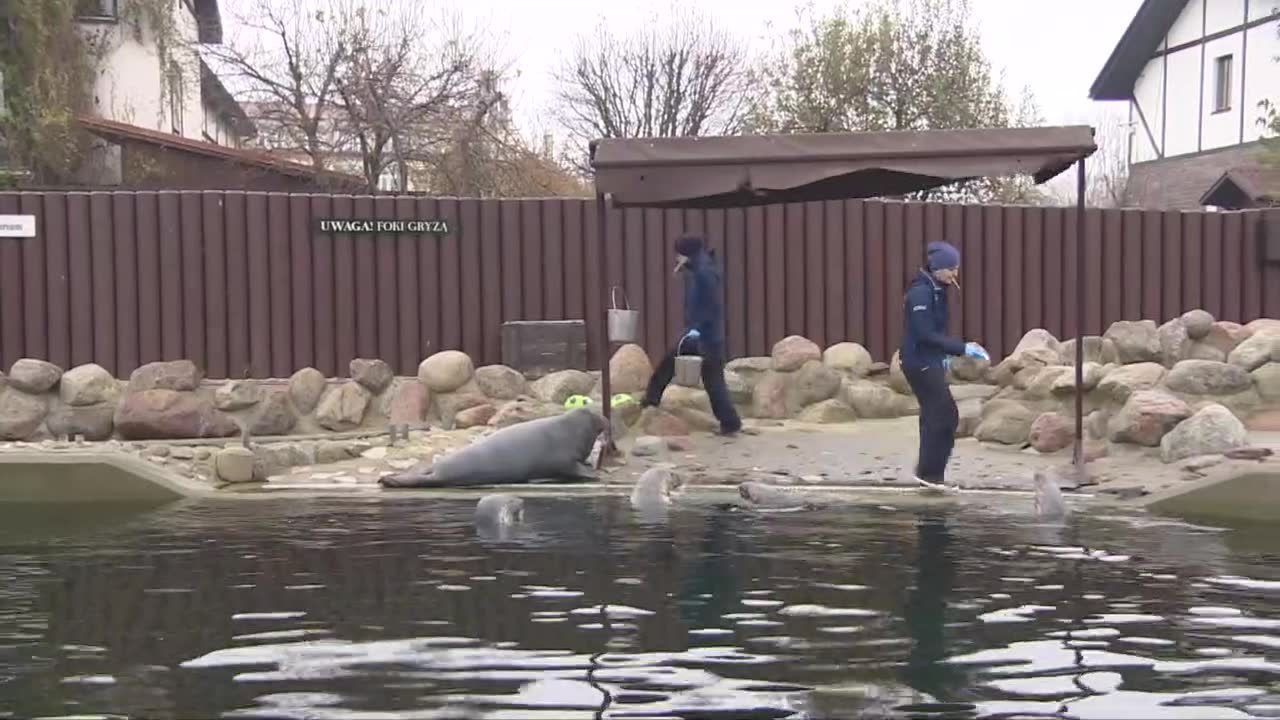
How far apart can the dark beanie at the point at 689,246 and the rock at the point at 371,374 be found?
3.31m

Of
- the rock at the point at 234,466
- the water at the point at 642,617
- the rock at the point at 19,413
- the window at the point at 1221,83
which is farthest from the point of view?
the window at the point at 1221,83

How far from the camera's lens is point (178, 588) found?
21.9ft

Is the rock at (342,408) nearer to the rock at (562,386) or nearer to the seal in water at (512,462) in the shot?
the rock at (562,386)

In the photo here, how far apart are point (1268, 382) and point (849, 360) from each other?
3769 millimetres

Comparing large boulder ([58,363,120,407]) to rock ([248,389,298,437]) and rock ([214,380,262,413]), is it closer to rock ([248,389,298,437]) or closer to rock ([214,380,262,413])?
rock ([214,380,262,413])

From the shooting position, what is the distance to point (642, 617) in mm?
5973

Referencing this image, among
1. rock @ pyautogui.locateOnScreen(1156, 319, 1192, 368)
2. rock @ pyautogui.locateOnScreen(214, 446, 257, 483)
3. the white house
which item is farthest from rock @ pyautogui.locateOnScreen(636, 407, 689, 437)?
the white house

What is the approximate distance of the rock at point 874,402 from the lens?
42.3ft

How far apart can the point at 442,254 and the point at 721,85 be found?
21.5 metres

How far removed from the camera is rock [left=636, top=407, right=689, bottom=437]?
39.1 feet

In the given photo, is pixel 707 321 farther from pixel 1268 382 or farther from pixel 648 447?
pixel 1268 382

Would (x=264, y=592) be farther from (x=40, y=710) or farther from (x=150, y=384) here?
(x=150, y=384)

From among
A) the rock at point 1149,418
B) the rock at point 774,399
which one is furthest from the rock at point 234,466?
the rock at point 1149,418

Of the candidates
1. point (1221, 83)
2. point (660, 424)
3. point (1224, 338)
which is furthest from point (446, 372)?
point (1221, 83)
